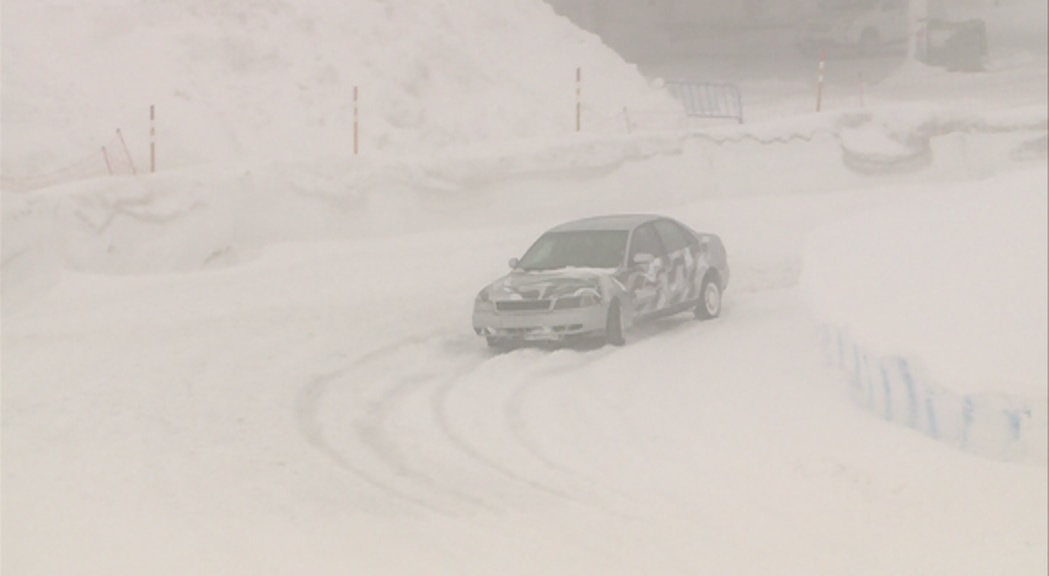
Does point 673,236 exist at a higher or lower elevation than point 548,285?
higher

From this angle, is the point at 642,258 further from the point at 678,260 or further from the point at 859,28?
the point at 859,28

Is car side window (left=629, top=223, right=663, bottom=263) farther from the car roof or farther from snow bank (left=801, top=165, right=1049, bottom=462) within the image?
snow bank (left=801, top=165, right=1049, bottom=462)

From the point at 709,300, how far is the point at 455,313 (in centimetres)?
234

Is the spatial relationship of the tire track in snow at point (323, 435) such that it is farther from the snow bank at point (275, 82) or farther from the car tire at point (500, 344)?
the snow bank at point (275, 82)

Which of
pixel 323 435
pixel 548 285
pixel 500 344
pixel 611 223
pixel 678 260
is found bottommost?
pixel 323 435

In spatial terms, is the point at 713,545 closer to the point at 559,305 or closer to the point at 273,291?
the point at 559,305

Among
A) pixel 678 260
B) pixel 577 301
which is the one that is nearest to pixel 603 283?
pixel 577 301

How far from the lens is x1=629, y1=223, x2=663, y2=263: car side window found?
12.2 meters

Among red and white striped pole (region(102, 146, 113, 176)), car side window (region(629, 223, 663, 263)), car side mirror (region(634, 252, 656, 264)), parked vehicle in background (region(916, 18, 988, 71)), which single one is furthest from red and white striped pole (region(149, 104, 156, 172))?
parked vehicle in background (region(916, 18, 988, 71))

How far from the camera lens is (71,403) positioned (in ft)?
30.3

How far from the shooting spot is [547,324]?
36.5 ft

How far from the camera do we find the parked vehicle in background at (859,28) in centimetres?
677

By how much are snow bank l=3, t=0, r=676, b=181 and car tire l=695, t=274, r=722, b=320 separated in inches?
225

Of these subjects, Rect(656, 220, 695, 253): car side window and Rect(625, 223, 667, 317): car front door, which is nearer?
Rect(625, 223, 667, 317): car front door
